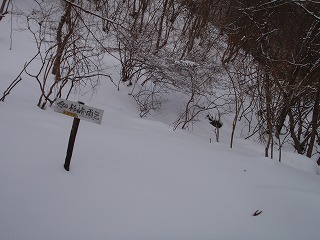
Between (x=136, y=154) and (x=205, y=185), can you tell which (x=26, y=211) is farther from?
(x=205, y=185)

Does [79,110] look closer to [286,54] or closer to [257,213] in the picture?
[257,213]

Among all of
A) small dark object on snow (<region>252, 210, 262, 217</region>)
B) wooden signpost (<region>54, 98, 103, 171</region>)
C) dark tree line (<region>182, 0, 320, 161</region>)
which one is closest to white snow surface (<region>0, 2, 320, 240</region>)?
small dark object on snow (<region>252, 210, 262, 217</region>)

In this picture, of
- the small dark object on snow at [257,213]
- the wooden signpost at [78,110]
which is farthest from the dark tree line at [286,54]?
the wooden signpost at [78,110]

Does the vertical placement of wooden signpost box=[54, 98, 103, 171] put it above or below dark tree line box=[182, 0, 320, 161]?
below

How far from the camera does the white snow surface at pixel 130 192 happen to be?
161 centimetres

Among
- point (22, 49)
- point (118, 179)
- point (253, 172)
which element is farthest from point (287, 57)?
point (22, 49)

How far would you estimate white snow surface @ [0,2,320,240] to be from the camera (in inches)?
63.3

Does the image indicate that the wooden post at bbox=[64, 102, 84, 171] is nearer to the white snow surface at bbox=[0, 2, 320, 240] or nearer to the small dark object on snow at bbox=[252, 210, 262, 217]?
the white snow surface at bbox=[0, 2, 320, 240]

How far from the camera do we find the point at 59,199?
1.72 meters

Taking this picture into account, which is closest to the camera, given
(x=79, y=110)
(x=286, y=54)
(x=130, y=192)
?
(x=79, y=110)

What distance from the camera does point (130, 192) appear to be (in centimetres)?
196

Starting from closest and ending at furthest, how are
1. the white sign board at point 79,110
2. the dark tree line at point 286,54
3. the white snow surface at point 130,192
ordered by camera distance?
the white snow surface at point 130,192, the white sign board at point 79,110, the dark tree line at point 286,54

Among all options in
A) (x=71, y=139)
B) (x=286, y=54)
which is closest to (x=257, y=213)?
(x=71, y=139)

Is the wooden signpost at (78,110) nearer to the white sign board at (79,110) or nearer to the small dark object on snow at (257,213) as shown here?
the white sign board at (79,110)
